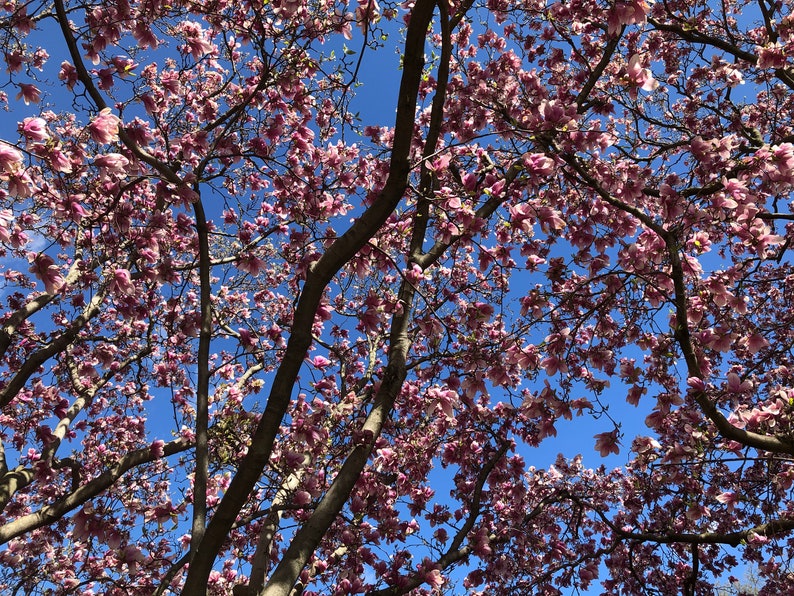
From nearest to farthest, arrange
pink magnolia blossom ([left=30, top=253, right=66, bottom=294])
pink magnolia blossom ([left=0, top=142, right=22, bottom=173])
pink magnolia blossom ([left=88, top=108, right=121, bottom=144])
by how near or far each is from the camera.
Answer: pink magnolia blossom ([left=0, top=142, right=22, bottom=173]), pink magnolia blossom ([left=88, top=108, right=121, bottom=144]), pink magnolia blossom ([left=30, top=253, right=66, bottom=294])

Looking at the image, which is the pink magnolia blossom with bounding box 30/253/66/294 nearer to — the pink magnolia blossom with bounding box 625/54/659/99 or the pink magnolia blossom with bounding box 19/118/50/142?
the pink magnolia blossom with bounding box 19/118/50/142

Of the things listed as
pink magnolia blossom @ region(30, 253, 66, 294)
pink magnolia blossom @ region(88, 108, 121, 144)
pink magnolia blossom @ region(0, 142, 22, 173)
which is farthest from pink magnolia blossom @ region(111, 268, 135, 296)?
pink magnolia blossom @ region(0, 142, 22, 173)

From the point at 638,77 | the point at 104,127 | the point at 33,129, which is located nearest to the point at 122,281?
the point at 104,127

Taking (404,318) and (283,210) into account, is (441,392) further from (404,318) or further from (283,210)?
(283,210)

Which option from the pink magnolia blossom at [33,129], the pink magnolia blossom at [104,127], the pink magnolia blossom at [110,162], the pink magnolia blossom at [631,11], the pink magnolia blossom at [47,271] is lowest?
the pink magnolia blossom at [47,271]

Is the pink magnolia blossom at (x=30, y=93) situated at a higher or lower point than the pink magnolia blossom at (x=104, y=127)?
higher

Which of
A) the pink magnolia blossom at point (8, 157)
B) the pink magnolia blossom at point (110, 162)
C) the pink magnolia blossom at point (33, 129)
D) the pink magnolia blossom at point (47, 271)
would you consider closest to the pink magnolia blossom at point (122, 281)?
the pink magnolia blossom at point (47, 271)

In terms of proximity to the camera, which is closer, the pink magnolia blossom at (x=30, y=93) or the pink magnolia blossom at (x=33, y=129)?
the pink magnolia blossom at (x=33, y=129)

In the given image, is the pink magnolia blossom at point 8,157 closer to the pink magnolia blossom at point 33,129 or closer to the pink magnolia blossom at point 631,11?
the pink magnolia blossom at point 33,129

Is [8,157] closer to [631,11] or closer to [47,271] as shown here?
[47,271]

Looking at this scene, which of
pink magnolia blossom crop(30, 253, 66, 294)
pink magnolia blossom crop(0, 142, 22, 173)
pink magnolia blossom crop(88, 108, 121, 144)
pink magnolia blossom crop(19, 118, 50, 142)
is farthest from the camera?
pink magnolia blossom crop(30, 253, 66, 294)

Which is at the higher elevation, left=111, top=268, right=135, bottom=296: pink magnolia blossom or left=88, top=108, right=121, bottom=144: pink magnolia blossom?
left=88, top=108, right=121, bottom=144: pink magnolia blossom

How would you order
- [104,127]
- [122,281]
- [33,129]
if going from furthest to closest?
[122,281]
[104,127]
[33,129]

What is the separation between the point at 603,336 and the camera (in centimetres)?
419
